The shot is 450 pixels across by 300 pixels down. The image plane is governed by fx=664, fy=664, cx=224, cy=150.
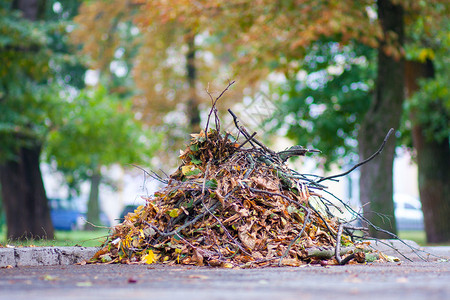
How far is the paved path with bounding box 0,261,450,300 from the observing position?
3.84m

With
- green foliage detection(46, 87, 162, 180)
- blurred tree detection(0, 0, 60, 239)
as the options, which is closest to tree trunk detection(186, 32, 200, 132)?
green foliage detection(46, 87, 162, 180)

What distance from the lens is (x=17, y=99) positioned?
51.1 feet

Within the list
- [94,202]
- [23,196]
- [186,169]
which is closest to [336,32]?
[186,169]

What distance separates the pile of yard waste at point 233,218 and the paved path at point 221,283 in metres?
0.39

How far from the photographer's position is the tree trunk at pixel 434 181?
17.0 meters

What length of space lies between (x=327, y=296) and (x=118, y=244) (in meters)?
3.64

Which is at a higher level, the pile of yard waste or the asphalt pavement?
the pile of yard waste

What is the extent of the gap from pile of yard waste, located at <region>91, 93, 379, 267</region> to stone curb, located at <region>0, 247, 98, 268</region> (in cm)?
24

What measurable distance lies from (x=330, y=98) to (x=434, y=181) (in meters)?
5.69

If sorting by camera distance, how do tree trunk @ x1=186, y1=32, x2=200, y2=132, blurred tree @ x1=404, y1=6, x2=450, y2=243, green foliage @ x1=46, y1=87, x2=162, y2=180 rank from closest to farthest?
1. blurred tree @ x1=404, y1=6, x2=450, y2=243
2. green foliage @ x1=46, y1=87, x2=162, y2=180
3. tree trunk @ x1=186, y1=32, x2=200, y2=132

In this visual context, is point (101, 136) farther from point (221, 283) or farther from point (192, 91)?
point (221, 283)

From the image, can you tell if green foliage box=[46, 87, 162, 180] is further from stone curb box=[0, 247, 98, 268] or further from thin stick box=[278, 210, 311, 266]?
thin stick box=[278, 210, 311, 266]

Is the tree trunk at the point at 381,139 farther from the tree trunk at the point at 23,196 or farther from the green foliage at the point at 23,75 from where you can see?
the tree trunk at the point at 23,196

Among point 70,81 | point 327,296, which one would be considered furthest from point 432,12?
point 70,81
